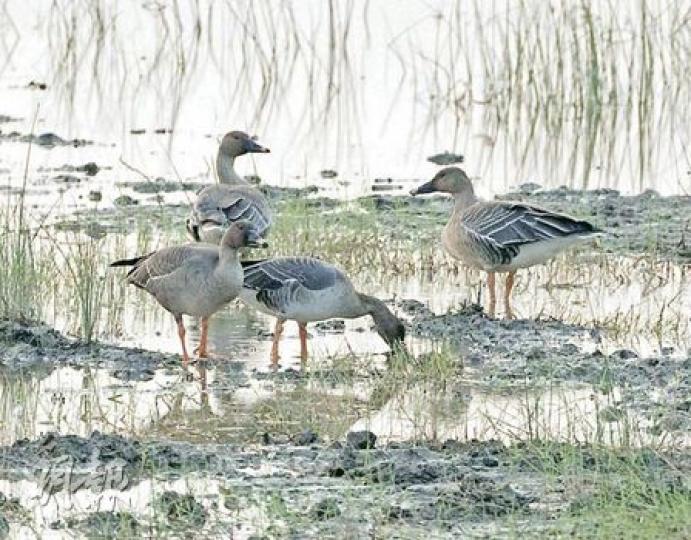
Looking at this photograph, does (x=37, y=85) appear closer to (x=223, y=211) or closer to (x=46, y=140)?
(x=46, y=140)

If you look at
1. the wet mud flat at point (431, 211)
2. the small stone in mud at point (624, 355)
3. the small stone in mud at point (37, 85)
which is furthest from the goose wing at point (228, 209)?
the small stone in mud at point (37, 85)

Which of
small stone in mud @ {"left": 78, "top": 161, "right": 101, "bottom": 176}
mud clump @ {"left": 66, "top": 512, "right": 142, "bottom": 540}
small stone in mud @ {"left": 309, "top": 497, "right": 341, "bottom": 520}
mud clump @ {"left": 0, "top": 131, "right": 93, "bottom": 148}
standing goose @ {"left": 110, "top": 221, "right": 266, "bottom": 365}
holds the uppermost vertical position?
mud clump @ {"left": 0, "top": 131, "right": 93, "bottom": 148}

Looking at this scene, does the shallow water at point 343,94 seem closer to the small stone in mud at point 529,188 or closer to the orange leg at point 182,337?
the small stone in mud at point 529,188

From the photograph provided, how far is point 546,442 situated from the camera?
28.9 feet

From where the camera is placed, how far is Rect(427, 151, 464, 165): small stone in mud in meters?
17.3

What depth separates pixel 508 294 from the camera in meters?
13.0

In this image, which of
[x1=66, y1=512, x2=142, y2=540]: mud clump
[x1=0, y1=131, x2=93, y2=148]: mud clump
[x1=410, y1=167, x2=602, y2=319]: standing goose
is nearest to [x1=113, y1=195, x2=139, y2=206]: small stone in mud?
[x1=0, y1=131, x2=93, y2=148]: mud clump

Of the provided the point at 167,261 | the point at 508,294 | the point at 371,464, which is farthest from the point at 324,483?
the point at 508,294

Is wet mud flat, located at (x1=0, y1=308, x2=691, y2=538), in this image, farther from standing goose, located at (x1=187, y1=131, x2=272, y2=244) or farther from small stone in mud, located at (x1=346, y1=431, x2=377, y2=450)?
standing goose, located at (x1=187, y1=131, x2=272, y2=244)

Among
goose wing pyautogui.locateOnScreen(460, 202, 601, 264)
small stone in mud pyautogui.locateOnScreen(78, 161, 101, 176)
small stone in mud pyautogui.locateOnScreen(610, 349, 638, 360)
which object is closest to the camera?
small stone in mud pyautogui.locateOnScreen(610, 349, 638, 360)

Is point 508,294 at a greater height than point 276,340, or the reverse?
point 508,294

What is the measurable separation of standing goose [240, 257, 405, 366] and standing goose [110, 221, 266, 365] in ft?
0.87

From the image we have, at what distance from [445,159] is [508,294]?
14.8ft

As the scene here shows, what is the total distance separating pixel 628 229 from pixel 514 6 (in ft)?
21.0
